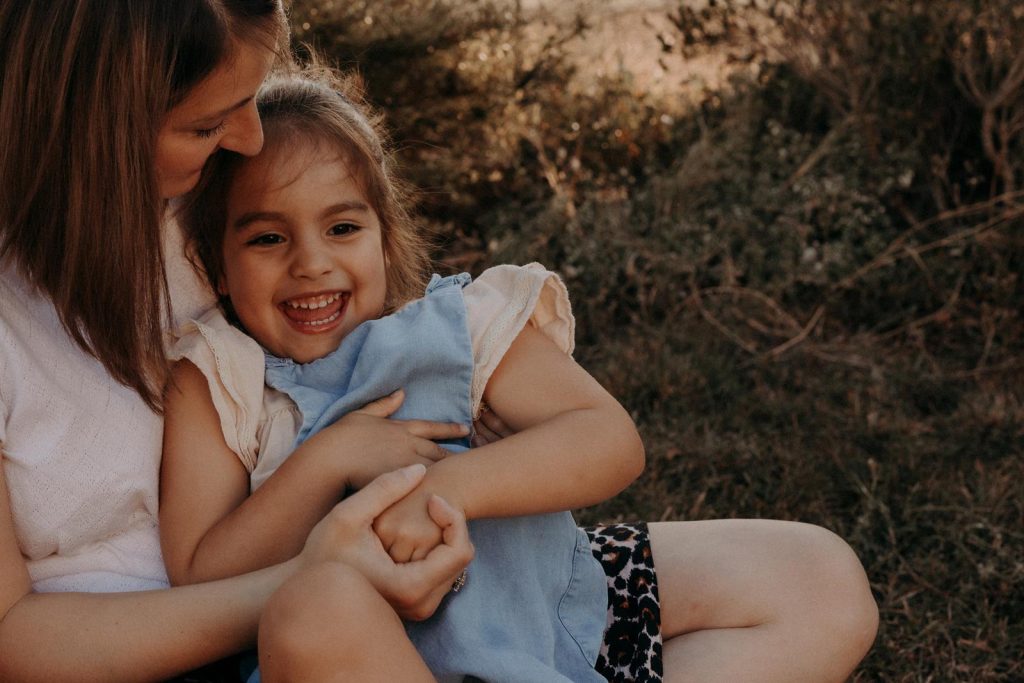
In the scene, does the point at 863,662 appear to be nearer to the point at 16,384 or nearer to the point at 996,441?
the point at 996,441

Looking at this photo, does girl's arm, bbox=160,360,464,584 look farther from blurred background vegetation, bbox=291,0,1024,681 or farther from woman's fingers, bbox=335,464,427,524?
blurred background vegetation, bbox=291,0,1024,681

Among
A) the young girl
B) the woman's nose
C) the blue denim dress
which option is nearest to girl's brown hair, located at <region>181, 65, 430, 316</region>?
the young girl

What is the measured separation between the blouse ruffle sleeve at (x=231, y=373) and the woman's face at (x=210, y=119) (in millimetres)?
238

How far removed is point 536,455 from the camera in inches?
65.8

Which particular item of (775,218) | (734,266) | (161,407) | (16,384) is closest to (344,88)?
(161,407)

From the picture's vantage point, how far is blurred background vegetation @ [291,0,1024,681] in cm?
278

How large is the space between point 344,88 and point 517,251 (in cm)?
196

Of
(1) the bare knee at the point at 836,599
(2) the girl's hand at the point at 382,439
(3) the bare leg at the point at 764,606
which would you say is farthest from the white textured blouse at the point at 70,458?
(1) the bare knee at the point at 836,599

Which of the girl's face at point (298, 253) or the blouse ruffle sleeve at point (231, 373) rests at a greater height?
the girl's face at point (298, 253)

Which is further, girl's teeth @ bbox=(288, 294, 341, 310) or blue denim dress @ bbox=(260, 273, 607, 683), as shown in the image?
girl's teeth @ bbox=(288, 294, 341, 310)

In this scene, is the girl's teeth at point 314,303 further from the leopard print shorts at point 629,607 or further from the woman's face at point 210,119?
the leopard print shorts at point 629,607

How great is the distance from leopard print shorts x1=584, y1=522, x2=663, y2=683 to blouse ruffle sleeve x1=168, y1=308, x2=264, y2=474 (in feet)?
2.04

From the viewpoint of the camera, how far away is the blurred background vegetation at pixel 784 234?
2.78 m

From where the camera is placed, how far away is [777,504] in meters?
2.81
